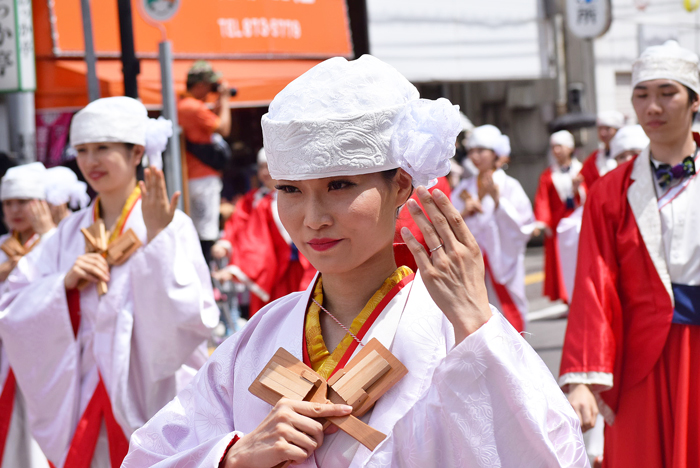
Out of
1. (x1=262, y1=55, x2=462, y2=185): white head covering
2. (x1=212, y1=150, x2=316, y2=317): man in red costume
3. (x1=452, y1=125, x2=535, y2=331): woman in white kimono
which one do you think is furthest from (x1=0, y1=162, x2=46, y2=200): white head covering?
(x1=262, y1=55, x2=462, y2=185): white head covering

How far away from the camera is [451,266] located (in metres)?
1.60

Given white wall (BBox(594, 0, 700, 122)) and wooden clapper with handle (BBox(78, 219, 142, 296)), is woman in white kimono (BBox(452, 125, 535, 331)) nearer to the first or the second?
wooden clapper with handle (BBox(78, 219, 142, 296))

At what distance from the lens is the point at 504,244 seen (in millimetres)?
7828

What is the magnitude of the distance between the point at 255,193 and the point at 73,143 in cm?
365

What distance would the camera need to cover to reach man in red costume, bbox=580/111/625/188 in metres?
6.89

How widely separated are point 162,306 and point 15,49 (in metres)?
3.68

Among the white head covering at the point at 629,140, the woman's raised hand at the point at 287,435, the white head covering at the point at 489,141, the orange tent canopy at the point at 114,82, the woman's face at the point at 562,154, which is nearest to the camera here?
the woman's raised hand at the point at 287,435

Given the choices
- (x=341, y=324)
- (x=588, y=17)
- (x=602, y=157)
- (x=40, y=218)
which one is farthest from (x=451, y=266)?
(x=588, y=17)

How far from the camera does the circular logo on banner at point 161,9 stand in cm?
608

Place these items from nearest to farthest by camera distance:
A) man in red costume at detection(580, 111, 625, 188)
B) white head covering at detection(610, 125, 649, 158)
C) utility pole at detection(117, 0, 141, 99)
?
utility pole at detection(117, 0, 141, 99), white head covering at detection(610, 125, 649, 158), man in red costume at detection(580, 111, 625, 188)

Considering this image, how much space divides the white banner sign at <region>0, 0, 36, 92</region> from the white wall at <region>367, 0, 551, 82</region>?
279 inches

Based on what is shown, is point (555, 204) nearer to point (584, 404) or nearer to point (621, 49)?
point (584, 404)

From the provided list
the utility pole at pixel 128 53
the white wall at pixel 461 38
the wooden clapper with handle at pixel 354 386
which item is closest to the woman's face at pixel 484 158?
the utility pole at pixel 128 53

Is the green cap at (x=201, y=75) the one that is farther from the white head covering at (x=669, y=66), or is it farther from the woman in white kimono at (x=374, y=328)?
the woman in white kimono at (x=374, y=328)
